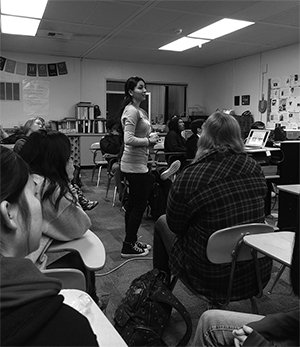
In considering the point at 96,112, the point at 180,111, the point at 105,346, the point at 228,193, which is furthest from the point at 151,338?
the point at 180,111

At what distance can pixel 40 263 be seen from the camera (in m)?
1.50

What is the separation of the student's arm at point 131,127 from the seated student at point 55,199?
810 millimetres

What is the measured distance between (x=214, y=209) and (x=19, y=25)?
474 cm

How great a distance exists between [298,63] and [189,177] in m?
5.66

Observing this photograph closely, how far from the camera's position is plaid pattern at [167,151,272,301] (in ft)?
5.25

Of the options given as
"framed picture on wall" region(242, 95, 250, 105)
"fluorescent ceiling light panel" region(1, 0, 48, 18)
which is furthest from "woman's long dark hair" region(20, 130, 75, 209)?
"framed picture on wall" region(242, 95, 250, 105)

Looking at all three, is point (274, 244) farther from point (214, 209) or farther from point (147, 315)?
point (147, 315)

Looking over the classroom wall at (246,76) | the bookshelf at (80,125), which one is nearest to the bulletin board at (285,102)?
the classroom wall at (246,76)

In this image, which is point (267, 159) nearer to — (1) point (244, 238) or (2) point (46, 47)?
(1) point (244, 238)

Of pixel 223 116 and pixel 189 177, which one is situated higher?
pixel 223 116

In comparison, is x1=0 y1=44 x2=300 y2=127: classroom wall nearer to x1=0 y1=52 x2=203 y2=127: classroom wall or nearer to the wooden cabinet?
x1=0 y1=52 x2=203 y2=127: classroom wall

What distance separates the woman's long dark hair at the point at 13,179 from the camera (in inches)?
33.1

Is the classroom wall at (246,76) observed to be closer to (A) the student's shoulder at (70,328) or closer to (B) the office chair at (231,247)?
(B) the office chair at (231,247)

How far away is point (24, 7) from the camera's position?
169 inches
